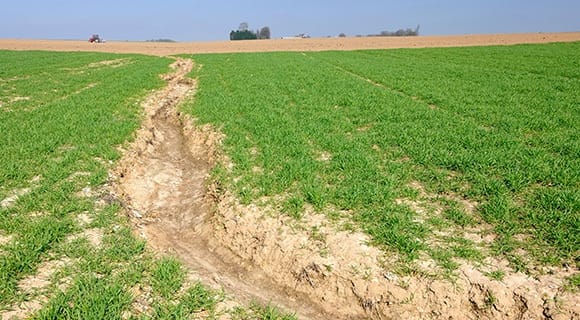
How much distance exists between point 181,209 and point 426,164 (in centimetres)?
506

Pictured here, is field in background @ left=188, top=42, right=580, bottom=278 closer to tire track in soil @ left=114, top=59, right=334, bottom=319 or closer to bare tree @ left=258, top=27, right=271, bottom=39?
tire track in soil @ left=114, top=59, right=334, bottom=319

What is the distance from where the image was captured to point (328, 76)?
21016mm

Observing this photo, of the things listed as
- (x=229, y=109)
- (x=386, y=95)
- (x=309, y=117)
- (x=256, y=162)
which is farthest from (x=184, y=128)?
(x=386, y=95)

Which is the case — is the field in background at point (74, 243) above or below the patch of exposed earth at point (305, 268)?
above

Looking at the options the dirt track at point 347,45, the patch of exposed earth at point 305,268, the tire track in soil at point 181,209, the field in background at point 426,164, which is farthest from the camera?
the dirt track at point 347,45

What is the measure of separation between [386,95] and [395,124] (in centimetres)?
453

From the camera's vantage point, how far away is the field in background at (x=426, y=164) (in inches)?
208

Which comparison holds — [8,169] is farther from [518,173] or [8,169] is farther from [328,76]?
[328,76]

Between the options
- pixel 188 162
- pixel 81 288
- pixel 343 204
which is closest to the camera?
pixel 81 288

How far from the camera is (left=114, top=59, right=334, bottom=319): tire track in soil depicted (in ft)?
16.9

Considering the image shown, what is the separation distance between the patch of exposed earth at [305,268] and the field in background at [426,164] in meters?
0.29

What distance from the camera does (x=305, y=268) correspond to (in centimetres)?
523

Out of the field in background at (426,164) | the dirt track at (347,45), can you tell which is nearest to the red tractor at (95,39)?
the dirt track at (347,45)

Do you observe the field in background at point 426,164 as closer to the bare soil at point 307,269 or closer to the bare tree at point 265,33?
the bare soil at point 307,269
